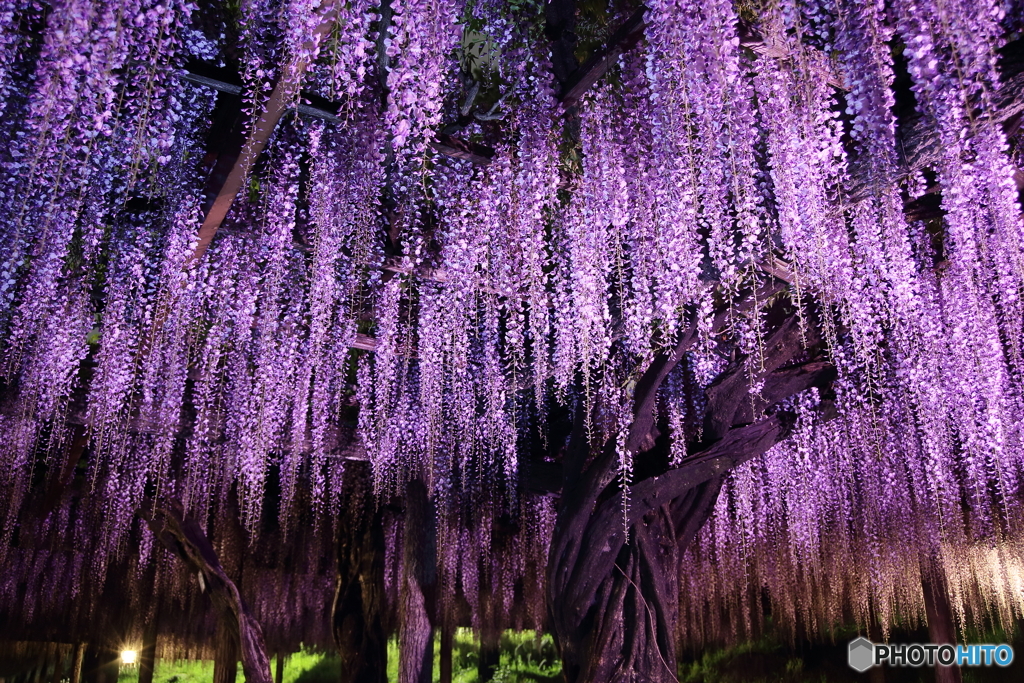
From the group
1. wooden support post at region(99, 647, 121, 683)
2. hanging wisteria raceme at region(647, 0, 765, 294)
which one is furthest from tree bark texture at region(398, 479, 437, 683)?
wooden support post at region(99, 647, 121, 683)

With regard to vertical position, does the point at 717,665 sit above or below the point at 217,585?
below

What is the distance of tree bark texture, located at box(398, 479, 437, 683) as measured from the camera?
5117 millimetres

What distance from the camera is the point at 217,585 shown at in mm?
5637

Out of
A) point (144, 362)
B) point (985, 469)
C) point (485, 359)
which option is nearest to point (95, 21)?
point (144, 362)

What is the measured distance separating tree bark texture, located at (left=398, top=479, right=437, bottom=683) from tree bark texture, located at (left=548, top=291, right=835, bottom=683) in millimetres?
1269

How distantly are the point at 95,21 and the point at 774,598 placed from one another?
835 cm

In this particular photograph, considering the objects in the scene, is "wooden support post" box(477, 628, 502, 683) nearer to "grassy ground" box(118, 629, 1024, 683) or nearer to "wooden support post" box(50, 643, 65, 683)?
"grassy ground" box(118, 629, 1024, 683)

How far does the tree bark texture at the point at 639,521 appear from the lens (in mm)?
4172

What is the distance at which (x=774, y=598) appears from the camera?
8.25 metres

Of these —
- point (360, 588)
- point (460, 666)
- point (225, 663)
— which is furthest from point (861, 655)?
point (225, 663)

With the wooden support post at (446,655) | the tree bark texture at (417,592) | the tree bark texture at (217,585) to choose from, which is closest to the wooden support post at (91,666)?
the wooden support post at (446,655)

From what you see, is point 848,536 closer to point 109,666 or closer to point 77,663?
point 109,666

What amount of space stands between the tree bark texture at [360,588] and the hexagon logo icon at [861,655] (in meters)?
6.14

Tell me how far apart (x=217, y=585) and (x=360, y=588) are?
4.98ft
